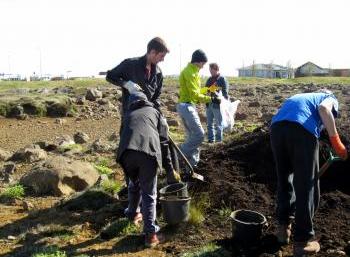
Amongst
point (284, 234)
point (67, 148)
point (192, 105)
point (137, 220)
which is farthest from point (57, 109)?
point (284, 234)

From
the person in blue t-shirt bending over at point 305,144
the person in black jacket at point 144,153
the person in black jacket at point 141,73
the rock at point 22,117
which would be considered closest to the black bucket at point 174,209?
the person in black jacket at point 144,153

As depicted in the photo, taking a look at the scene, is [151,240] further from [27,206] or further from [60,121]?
[60,121]

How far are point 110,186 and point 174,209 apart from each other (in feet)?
6.82

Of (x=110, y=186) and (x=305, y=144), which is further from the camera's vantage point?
(x=110, y=186)

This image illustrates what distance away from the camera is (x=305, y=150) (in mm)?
4910

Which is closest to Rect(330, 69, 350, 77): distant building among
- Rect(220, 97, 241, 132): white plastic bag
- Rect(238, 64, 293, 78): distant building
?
Rect(238, 64, 293, 78): distant building

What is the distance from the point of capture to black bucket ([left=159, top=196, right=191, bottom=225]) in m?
5.93

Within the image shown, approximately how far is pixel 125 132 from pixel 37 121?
43.5 ft

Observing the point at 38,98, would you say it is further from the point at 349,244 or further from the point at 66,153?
the point at 349,244

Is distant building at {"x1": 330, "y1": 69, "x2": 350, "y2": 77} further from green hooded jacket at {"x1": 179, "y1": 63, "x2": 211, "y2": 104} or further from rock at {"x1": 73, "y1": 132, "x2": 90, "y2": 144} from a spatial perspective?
green hooded jacket at {"x1": 179, "y1": 63, "x2": 211, "y2": 104}

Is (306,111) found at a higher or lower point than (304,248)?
higher

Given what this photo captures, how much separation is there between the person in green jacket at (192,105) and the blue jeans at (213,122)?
342 centimetres

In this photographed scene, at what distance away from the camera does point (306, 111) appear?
4980 millimetres

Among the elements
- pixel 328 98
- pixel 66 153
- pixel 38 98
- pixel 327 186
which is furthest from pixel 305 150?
pixel 38 98
